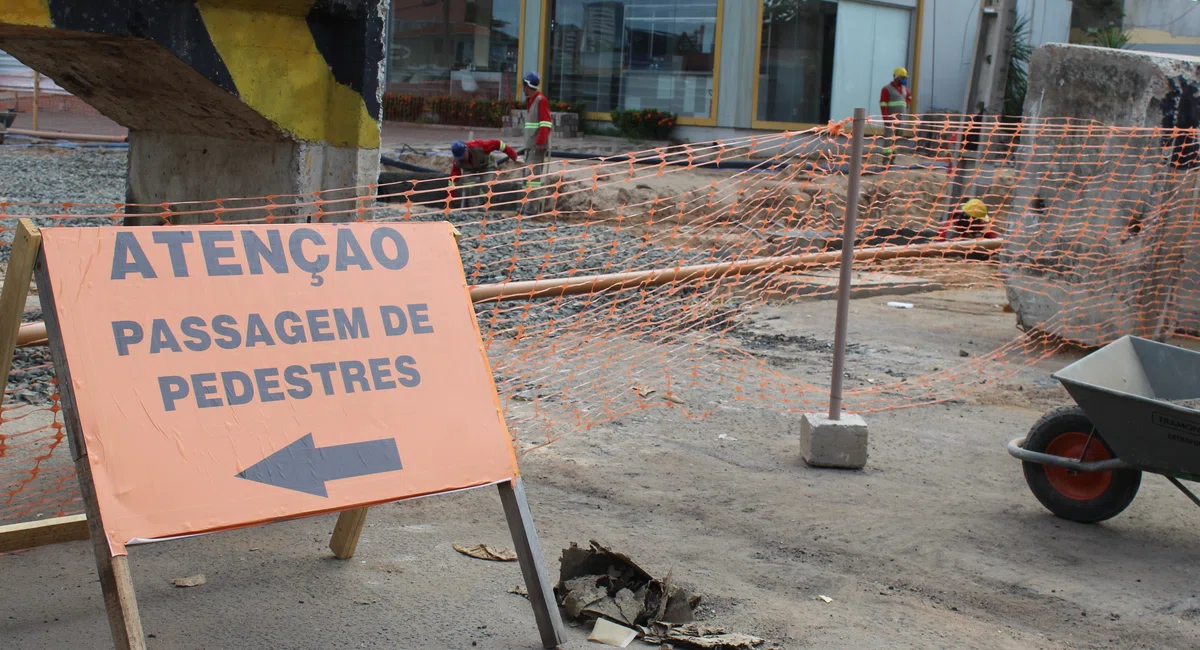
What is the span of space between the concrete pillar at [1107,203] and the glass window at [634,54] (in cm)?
1420

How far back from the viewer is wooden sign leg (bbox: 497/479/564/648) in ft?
9.97

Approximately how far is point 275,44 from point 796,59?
721 inches

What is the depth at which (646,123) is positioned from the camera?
2159cm

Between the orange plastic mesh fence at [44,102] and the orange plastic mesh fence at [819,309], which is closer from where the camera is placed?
the orange plastic mesh fence at [819,309]

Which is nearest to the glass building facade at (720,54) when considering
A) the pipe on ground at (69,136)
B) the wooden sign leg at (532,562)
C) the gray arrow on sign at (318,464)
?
the pipe on ground at (69,136)

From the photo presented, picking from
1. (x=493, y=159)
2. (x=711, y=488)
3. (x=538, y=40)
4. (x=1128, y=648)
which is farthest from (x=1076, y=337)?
(x=538, y=40)

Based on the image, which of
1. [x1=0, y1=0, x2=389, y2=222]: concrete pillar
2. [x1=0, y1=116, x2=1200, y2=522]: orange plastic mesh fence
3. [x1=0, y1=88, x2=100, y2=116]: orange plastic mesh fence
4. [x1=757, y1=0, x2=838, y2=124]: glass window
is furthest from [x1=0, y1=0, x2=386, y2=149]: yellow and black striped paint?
[x1=0, y1=88, x2=100, y2=116]: orange plastic mesh fence

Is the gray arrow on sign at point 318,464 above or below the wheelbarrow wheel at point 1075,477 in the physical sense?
above

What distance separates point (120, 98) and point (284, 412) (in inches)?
90.9

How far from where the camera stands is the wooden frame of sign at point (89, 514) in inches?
98.6

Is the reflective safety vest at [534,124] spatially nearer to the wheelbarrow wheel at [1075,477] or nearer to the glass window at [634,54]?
the glass window at [634,54]

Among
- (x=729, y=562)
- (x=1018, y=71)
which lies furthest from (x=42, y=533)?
(x=1018, y=71)

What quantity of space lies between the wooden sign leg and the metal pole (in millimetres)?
2407

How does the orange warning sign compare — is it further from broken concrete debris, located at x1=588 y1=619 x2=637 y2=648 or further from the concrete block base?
the concrete block base
